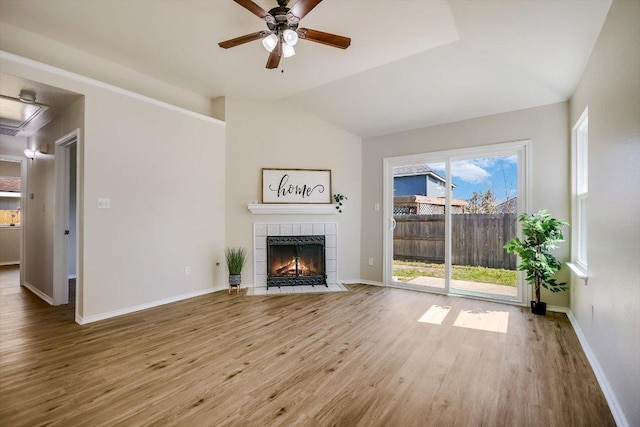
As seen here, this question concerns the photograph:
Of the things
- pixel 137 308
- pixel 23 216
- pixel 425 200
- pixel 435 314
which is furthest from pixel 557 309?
pixel 23 216

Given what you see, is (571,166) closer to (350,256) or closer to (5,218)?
(350,256)

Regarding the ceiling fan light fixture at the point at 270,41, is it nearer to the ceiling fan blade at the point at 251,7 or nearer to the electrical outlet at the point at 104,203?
the ceiling fan blade at the point at 251,7

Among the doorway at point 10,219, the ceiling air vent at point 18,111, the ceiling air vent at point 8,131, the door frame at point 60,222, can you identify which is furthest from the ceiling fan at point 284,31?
the doorway at point 10,219

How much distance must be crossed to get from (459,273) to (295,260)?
8.15 feet

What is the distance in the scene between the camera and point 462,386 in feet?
6.54

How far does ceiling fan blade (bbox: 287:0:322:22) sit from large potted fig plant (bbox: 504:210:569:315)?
125 inches

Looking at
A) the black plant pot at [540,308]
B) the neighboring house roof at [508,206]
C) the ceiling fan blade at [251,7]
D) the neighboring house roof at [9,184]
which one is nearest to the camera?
the ceiling fan blade at [251,7]

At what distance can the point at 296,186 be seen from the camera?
15.6ft

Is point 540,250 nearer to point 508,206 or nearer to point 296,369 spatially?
point 508,206

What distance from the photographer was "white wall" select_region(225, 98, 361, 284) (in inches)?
183

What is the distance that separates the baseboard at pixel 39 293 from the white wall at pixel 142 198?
1.33m

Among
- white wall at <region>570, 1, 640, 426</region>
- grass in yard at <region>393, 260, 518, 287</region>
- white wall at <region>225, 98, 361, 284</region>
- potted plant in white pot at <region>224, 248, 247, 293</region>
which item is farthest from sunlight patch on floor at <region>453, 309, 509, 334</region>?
potted plant in white pot at <region>224, 248, 247, 293</region>

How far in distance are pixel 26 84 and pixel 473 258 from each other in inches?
219

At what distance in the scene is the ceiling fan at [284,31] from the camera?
2.22 metres
